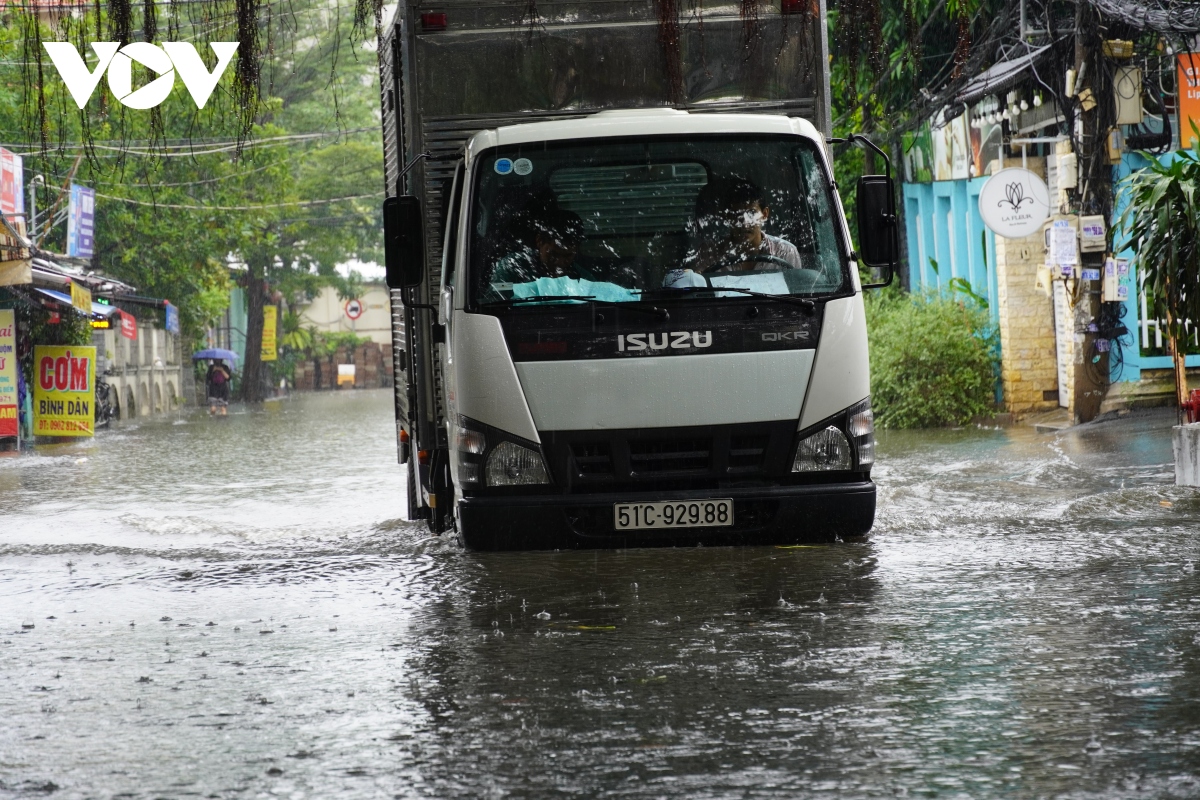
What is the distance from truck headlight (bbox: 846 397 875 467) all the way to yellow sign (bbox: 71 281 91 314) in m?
22.0

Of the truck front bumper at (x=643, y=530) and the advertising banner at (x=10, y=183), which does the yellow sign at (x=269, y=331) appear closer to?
the advertising banner at (x=10, y=183)

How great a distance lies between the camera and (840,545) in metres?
9.36

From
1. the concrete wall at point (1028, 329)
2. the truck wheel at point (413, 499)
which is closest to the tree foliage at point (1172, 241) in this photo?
the truck wheel at point (413, 499)

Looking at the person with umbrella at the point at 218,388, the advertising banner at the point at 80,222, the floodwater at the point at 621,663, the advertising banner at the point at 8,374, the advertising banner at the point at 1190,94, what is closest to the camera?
the floodwater at the point at 621,663

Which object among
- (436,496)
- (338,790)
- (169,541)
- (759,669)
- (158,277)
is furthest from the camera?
(158,277)

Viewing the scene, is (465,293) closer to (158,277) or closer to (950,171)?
(950,171)

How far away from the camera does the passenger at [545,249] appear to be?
8.48m

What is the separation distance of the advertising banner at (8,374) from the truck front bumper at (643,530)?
19.7m

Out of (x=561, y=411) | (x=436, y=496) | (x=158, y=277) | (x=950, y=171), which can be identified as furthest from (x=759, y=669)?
(x=158, y=277)

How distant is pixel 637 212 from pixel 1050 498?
493cm

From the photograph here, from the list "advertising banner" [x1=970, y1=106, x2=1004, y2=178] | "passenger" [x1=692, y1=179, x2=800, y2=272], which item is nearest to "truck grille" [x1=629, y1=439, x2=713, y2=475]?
"passenger" [x1=692, y1=179, x2=800, y2=272]

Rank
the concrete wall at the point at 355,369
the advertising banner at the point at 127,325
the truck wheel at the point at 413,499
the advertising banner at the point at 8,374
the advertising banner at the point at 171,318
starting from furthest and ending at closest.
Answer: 1. the concrete wall at the point at 355,369
2. the advertising banner at the point at 171,318
3. the advertising banner at the point at 127,325
4. the advertising banner at the point at 8,374
5. the truck wheel at the point at 413,499

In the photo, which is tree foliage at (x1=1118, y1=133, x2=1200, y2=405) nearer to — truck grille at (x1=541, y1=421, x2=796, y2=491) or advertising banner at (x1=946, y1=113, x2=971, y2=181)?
truck grille at (x1=541, y1=421, x2=796, y2=491)

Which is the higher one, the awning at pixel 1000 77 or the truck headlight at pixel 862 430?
the awning at pixel 1000 77
